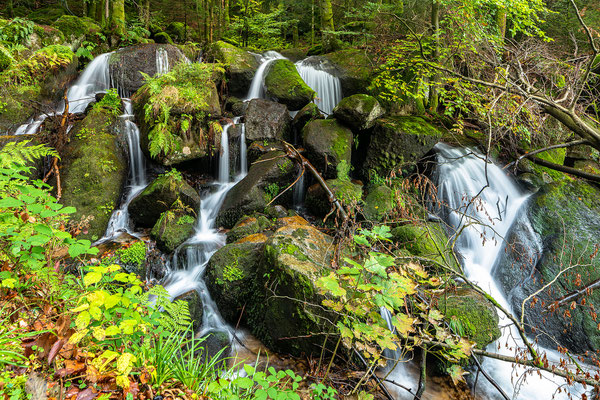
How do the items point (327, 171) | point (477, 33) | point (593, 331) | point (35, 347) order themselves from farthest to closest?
1. point (327, 171)
2. point (477, 33)
3. point (593, 331)
4. point (35, 347)

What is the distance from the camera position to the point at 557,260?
5.60 meters

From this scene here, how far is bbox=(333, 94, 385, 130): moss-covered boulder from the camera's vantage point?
751 centimetres

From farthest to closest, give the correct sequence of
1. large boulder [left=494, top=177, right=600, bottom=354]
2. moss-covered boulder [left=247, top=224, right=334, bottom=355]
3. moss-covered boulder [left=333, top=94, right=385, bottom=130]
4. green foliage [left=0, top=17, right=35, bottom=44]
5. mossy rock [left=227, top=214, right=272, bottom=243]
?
green foliage [left=0, top=17, right=35, bottom=44], moss-covered boulder [left=333, top=94, right=385, bottom=130], mossy rock [left=227, top=214, right=272, bottom=243], large boulder [left=494, top=177, right=600, bottom=354], moss-covered boulder [left=247, top=224, right=334, bottom=355]

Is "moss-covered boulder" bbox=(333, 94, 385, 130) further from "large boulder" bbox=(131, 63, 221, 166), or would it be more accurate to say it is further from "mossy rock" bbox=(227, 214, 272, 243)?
"mossy rock" bbox=(227, 214, 272, 243)

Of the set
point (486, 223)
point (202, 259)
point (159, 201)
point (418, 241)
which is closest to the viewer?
point (418, 241)

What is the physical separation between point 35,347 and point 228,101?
28.2 feet

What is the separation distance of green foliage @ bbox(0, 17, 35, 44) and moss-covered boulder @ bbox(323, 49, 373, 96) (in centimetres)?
881

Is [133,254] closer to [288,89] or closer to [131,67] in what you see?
[288,89]

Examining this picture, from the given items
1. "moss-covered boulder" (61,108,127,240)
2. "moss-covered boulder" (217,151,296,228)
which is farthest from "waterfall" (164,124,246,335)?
"moss-covered boulder" (61,108,127,240)

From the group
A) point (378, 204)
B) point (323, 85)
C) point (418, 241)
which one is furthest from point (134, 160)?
point (418, 241)

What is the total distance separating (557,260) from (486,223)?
1655mm

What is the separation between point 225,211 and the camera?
668cm

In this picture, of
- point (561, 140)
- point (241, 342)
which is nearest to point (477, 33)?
point (561, 140)

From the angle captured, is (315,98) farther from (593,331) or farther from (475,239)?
(593,331)
